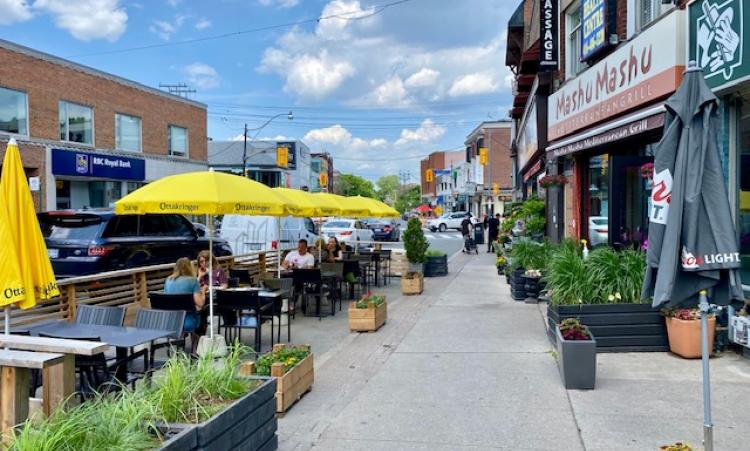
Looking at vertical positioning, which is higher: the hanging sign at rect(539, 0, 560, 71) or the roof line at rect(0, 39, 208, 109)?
the roof line at rect(0, 39, 208, 109)

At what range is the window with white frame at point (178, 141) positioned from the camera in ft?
103

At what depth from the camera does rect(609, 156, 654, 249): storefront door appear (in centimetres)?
990

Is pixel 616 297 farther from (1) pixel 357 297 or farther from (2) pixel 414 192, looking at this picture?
(2) pixel 414 192

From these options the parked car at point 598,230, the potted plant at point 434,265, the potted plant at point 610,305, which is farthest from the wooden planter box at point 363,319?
the potted plant at point 434,265

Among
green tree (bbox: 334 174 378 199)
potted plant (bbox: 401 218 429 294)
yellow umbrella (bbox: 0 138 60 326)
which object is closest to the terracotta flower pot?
yellow umbrella (bbox: 0 138 60 326)

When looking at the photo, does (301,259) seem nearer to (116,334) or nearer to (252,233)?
(116,334)

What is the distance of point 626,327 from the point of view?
7.37 metres

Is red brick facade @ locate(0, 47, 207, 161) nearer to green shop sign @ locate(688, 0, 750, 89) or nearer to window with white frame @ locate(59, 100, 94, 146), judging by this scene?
window with white frame @ locate(59, 100, 94, 146)

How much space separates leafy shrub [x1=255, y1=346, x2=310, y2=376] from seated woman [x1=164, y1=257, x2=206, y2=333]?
1792 mm

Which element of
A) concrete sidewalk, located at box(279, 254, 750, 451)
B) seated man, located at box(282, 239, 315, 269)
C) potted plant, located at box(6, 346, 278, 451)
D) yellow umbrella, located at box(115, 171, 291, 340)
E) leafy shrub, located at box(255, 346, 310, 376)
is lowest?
concrete sidewalk, located at box(279, 254, 750, 451)

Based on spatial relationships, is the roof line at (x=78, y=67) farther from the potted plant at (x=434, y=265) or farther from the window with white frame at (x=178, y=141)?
the potted plant at (x=434, y=265)

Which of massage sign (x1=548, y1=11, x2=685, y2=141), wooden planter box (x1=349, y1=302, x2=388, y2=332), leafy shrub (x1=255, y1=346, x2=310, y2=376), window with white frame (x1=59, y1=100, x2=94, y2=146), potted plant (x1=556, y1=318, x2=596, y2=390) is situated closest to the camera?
leafy shrub (x1=255, y1=346, x2=310, y2=376)

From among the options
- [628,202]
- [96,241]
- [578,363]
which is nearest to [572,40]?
[628,202]

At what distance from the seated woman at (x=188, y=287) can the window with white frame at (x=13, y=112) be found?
55.9 feet
